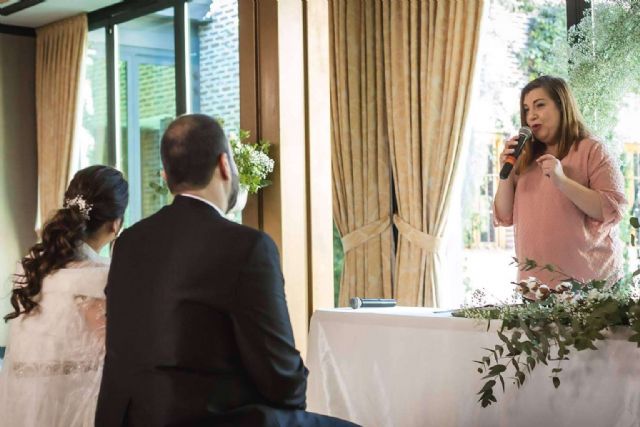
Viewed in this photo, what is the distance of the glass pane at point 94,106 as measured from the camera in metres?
8.62

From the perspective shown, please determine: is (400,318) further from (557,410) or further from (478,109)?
(478,109)

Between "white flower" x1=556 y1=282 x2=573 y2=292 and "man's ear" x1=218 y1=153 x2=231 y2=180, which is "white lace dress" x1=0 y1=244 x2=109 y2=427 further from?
"white flower" x1=556 y1=282 x2=573 y2=292

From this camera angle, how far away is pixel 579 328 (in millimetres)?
2365

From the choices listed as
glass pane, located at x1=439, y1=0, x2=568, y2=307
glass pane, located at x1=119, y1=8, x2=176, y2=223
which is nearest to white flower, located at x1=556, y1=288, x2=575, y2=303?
glass pane, located at x1=439, y1=0, x2=568, y2=307

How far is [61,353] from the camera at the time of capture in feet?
9.91

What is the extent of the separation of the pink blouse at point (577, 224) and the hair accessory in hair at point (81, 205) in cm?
152

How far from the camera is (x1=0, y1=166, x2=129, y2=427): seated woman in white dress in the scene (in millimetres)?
2980

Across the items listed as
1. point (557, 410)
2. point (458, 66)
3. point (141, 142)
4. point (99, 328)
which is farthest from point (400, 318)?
point (141, 142)

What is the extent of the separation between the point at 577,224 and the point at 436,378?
32.0 inches

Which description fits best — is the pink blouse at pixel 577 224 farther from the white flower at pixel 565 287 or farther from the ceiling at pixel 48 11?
the ceiling at pixel 48 11

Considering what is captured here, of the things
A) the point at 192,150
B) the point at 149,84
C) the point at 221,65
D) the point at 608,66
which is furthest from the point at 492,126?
the point at 192,150

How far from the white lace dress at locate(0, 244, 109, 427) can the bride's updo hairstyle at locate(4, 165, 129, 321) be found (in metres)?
0.03

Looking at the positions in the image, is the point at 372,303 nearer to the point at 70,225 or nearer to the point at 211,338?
the point at 70,225

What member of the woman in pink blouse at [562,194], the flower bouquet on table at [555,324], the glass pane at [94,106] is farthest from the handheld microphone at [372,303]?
the glass pane at [94,106]
